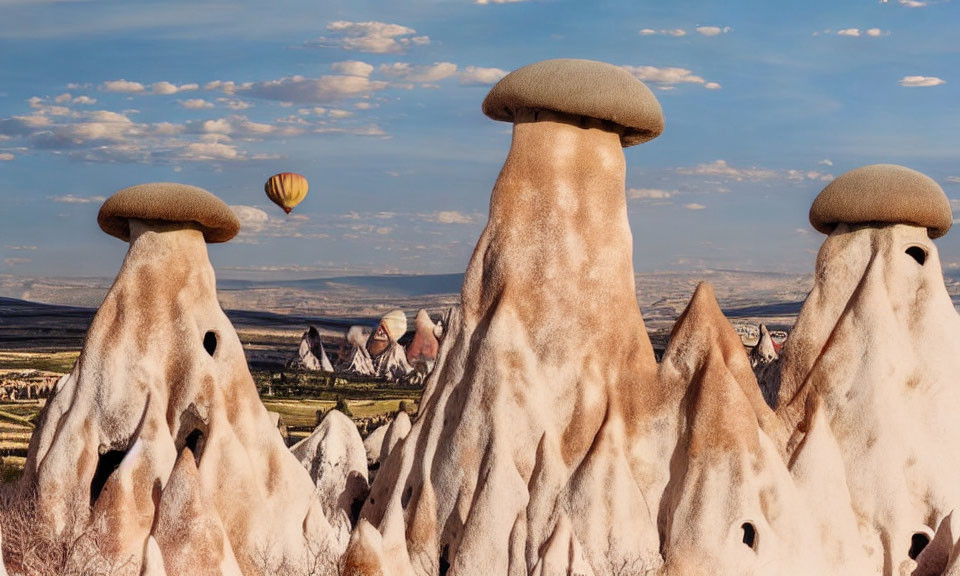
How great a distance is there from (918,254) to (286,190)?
2993cm

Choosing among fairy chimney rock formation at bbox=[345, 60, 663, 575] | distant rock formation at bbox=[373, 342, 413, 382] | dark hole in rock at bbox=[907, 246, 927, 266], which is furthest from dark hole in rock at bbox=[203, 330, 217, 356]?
distant rock formation at bbox=[373, 342, 413, 382]

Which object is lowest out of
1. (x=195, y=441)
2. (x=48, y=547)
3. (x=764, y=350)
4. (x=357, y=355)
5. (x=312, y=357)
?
(x=312, y=357)

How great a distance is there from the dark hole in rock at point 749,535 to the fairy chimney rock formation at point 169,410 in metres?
6.20

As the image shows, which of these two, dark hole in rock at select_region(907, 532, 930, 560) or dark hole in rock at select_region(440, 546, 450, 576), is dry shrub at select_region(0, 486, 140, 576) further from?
dark hole in rock at select_region(907, 532, 930, 560)

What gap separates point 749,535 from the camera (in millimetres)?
17891

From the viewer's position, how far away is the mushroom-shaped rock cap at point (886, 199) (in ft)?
66.3

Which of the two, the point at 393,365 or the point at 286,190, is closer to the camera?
the point at 286,190

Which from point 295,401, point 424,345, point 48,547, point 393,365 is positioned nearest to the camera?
point 48,547

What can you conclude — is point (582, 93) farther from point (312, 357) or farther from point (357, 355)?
point (312, 357)

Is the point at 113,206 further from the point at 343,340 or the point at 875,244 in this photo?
the point at 343,340

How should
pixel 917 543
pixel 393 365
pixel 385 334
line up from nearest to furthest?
pixel 917 543
pixel 393 365
pixel 385 334

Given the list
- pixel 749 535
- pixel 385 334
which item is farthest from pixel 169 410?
pixel 385 334

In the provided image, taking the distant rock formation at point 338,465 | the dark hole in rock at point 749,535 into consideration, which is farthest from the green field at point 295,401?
the dark hole in rock at point 749,535

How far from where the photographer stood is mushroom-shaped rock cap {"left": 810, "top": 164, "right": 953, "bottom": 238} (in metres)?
20.2
